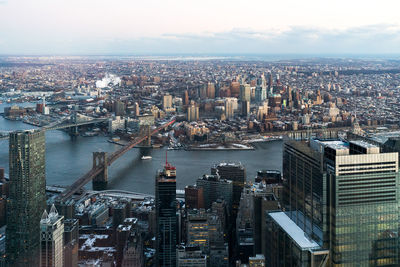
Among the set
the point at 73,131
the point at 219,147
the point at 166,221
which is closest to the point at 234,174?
the point at 166,221

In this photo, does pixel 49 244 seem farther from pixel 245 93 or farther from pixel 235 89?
pixel 235 89

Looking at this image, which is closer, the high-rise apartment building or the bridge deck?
the high-rise apartment building

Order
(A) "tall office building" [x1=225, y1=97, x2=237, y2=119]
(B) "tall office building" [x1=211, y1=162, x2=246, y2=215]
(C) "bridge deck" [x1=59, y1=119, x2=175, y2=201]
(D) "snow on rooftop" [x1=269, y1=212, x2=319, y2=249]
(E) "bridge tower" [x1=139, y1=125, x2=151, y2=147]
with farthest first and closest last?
(A) "tall office building" [x1=225, y1=97, x2=237, y2=119] → (E) "bridge tower" [x1=139, y1=125, x2=151, y2=147] → (B) "tall office building" [x1=211, y1=162, x2=246, y2=215] → (C) "bridge deck" [x1=59, y1=119, x2=175, y2=201] → (D) "snow on rooftop" [x1=269, y1=212, x2=319, y2=249]

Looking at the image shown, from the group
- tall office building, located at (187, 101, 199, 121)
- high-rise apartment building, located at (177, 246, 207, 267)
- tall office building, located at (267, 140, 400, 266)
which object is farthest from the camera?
Result: tall office building, located at (187, 101, 199, 121)

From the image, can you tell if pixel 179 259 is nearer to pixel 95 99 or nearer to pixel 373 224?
pixel 373 224

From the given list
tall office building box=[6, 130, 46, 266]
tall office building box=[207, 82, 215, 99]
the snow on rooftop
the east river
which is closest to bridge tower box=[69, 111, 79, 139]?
the east river

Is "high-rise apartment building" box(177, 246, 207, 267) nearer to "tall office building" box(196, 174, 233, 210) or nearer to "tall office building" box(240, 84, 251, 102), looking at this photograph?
"tall office building" box(196, 174, 233, 210)

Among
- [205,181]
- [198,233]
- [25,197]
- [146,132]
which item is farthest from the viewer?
[146,132]
